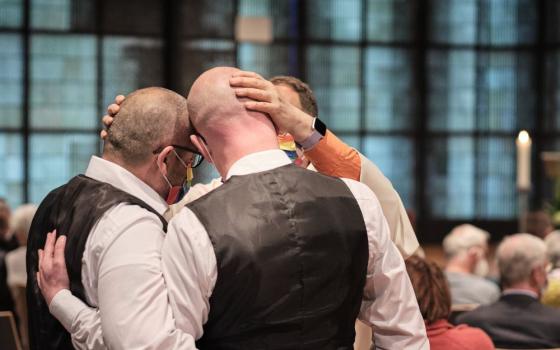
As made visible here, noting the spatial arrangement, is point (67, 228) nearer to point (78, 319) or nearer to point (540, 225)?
point (78, 319)

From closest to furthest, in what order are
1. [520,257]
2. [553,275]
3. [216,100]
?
[216,100] → [520,257] → [553,275]

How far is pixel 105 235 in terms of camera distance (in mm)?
2391

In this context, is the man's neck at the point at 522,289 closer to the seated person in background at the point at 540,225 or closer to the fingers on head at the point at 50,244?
the fingers on head at the point at 50,244

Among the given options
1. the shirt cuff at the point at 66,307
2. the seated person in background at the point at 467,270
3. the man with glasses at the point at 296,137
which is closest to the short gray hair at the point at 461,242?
the seated person in background at the point at 467,270

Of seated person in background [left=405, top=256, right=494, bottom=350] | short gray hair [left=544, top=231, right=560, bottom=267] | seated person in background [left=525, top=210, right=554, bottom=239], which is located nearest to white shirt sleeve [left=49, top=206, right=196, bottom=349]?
seated person in background [left=405, top=256, right=494, bottom=350]

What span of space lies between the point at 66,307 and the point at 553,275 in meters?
3.48

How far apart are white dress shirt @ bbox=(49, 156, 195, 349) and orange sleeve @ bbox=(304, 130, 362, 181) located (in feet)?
1.51

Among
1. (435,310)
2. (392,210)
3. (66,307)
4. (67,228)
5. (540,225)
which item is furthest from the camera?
(540,225)

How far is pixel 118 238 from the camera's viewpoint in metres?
2.35

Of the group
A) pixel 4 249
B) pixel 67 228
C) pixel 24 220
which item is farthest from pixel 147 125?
pixel 4 249

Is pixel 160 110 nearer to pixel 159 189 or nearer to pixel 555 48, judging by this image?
pixel 159 189

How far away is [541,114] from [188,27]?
4.20 m

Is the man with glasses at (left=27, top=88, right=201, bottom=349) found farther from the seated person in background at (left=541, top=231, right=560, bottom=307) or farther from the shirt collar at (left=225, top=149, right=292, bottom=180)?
the seated person in background at (left=541, top=231, right=560, bottom=307)

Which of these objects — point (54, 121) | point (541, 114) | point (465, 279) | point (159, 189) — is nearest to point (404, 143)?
point (541, 114)
